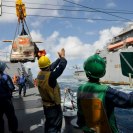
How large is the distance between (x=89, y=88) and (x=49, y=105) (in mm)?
2612

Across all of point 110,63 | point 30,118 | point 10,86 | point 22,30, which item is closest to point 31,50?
point 22,30

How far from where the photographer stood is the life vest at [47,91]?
18.0 ft

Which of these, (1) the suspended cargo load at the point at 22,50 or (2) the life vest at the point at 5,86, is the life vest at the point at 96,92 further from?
(1) the suspended cargo load at the point at 22,50

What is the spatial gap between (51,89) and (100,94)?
2.60 metres

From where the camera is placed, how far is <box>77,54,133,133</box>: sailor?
285 cm

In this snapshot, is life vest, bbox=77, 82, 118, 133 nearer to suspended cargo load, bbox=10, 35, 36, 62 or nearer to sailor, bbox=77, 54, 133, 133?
sailor, bbox=77, 54, 133, 133

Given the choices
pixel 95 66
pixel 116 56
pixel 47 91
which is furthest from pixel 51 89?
pixel 116 56

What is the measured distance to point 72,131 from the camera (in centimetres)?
682

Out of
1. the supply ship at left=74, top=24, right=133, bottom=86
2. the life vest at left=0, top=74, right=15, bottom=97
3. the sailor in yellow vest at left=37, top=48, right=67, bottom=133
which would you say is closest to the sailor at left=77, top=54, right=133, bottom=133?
the sailor in yellow vest at left=37, top=48, right=67, bottom=133

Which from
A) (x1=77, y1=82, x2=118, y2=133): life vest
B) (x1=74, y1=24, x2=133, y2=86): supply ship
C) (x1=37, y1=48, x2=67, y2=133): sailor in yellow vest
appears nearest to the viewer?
(x1=77, y1=82, x2=118, y2=133): life vest

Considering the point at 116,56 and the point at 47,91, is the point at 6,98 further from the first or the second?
the point at 116,56

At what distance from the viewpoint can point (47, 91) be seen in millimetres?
5527

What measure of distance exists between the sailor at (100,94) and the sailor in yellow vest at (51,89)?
2196 millimetres

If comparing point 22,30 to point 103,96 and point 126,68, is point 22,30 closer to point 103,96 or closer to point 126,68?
point 126,68
